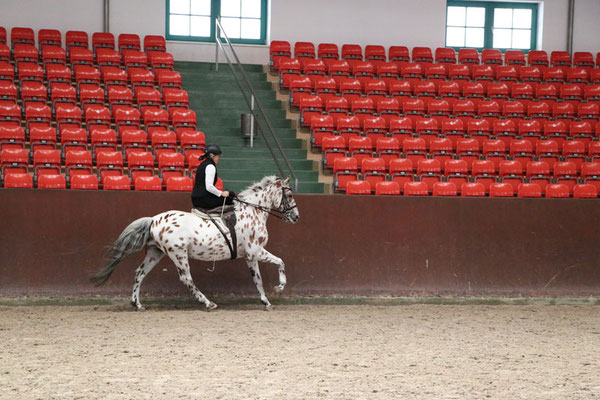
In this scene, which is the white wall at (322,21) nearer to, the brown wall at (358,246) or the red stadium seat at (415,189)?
the red stadium seat at (415,189)

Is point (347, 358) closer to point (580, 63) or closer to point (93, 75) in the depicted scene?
point (93, 75)

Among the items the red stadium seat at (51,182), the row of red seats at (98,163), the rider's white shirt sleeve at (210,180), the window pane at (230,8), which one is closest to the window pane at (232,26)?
the window pane at (230,8)

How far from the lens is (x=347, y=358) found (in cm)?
612

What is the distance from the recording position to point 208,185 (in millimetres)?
8523

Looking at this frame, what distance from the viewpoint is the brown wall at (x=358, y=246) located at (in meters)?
9.09

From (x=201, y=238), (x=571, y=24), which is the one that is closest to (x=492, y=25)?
(x=571, y=24)

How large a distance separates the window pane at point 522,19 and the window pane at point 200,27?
26.6ft

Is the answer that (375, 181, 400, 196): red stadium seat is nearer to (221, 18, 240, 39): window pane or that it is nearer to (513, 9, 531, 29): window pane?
(221, 18, 240, 39): window pane

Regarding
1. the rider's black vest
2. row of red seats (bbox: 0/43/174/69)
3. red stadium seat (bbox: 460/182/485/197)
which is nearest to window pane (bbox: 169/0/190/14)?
row of red seats (bbox: 0/43/174/69)

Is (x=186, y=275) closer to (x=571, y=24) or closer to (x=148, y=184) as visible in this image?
(x=148, y=184)

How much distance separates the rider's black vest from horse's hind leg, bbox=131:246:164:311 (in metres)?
0.84

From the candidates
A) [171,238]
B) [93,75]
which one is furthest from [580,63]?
[171,238]

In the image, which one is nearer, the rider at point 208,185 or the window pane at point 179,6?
the rider at point 208,185

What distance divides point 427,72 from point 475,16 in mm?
3705
